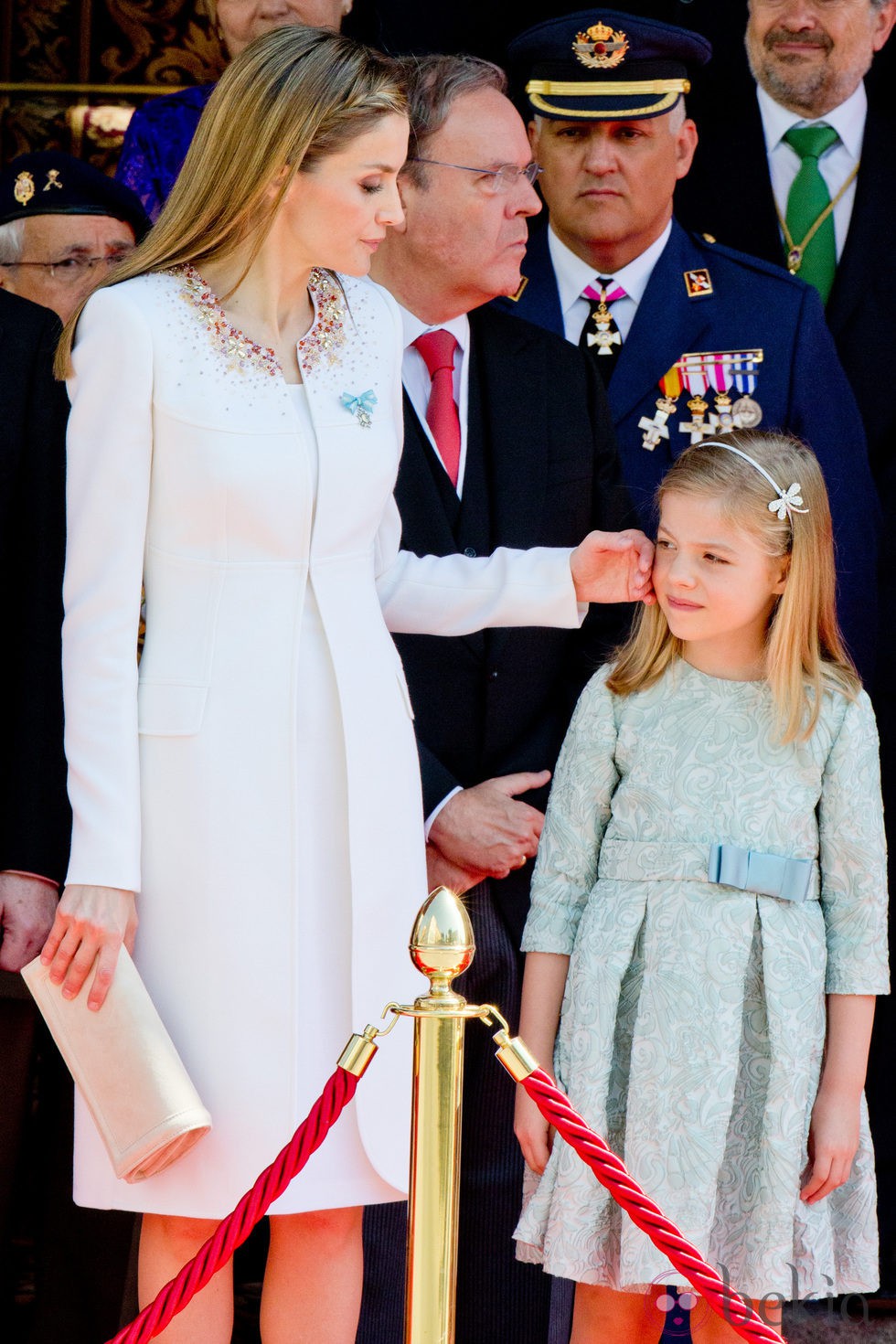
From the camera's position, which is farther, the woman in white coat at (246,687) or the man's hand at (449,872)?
the man's hand at (449,872)

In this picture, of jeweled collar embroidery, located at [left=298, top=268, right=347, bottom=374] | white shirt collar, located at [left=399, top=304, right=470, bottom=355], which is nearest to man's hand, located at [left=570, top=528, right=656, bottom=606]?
jeweled collar embroidery, located at [left=298, top=268, right=347, bottom=374]

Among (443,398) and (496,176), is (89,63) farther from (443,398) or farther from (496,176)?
(443,398)

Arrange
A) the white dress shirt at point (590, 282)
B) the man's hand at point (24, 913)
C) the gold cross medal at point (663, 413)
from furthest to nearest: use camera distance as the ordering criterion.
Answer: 1. the white dress shirt at point (590, 282)
2. the gold cross medal at point (663, 413)
3. the man's hand at point (24, 913)

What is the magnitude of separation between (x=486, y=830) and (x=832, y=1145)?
2.24 ft

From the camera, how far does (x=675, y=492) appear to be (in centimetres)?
257

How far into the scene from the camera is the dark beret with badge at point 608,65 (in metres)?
3.29

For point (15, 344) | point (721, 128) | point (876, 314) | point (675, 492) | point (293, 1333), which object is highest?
point (721, 128)

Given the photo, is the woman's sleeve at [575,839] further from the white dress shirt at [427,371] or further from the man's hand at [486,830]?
the white dress shirt at [427,371]

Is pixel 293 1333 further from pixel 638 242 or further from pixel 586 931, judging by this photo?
pixel 638 242

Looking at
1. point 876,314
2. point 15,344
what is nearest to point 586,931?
point 15,344

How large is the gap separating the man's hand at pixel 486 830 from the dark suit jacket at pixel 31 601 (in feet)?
2.03

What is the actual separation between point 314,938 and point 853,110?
85.9 inches

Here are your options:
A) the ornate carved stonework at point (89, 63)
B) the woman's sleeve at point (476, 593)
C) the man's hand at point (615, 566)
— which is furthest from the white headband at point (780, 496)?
the ornate carved stonework at point (89, 63)

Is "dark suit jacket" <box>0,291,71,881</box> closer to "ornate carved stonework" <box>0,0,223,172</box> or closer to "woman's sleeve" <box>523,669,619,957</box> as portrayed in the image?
"woman's sleeve" <box>523,669,619,957</box>
